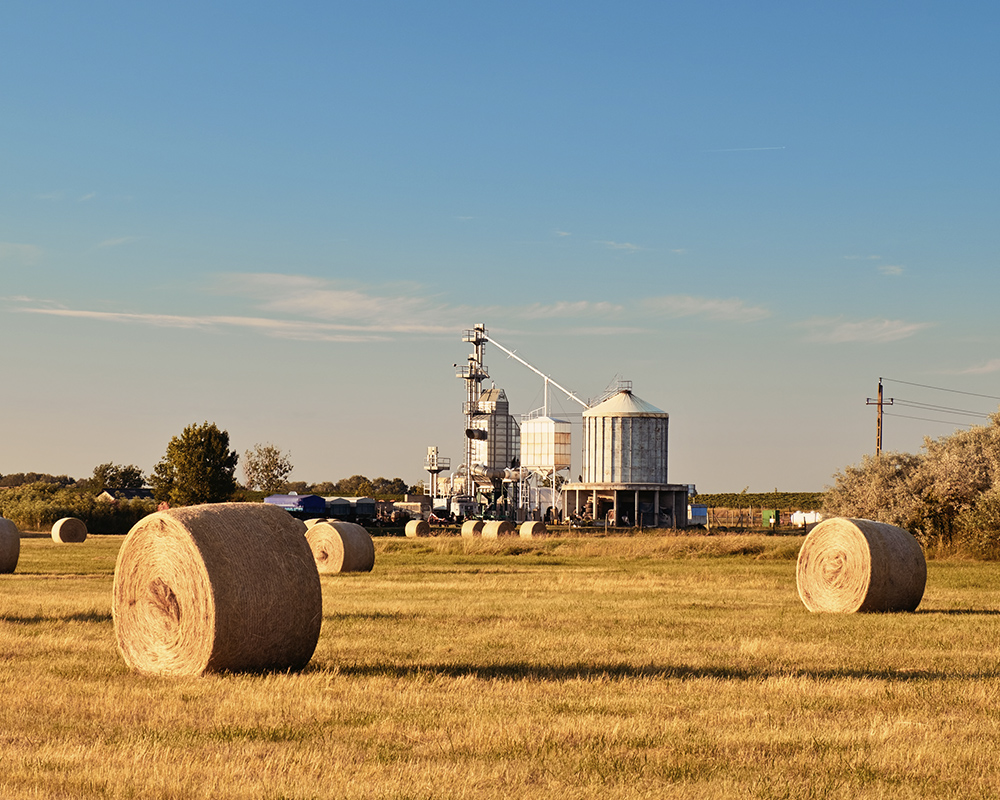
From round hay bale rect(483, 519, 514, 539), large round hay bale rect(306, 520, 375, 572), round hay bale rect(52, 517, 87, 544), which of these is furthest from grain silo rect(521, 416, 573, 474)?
large round hay bale rect(306, 520, 375, 572)

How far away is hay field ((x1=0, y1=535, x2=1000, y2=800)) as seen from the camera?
7895 millimetres

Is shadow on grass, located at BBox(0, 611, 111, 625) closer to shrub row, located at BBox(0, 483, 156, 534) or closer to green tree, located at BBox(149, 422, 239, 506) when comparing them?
shrub row, located at BBox(0, 483, 156, 534)

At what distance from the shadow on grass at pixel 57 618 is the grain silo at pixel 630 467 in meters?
67.9

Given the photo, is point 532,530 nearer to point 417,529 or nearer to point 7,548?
point 417,529

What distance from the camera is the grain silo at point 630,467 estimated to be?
85.6 metres

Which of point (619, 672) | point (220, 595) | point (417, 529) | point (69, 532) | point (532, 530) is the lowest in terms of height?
point (417, 529)

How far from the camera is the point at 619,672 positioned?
12742mm

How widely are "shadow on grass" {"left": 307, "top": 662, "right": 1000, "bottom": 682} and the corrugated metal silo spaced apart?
7313 centimetres

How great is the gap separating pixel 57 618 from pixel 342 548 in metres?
12.9

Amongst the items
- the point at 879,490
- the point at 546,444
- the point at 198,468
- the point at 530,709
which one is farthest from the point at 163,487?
the point at 530,709

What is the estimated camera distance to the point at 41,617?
1819 cm

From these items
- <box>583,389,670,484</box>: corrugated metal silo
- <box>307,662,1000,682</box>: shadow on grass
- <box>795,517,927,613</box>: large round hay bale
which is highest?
<box>583,389,670,484</box>: corrugated metal silo

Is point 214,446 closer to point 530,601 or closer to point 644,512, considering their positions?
point 644,512

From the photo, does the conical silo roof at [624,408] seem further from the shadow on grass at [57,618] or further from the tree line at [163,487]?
the shadow on grass at [57,618]
